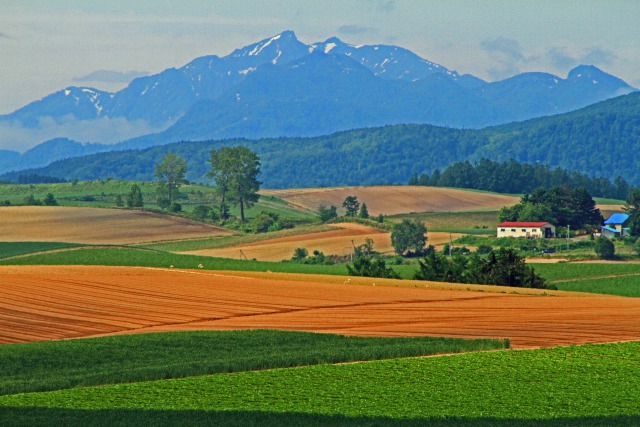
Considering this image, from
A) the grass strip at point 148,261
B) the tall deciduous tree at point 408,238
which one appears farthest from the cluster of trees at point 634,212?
the grass strip at point 148,261

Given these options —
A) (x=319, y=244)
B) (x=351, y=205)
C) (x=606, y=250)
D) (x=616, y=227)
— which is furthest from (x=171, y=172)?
(x=606, y=250)

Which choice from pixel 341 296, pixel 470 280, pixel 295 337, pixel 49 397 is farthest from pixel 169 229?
pixel 49 397

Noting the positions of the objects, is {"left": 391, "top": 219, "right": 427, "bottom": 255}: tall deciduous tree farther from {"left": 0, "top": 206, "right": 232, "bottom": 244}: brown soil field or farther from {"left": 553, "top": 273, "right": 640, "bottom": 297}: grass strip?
{"left": 553, "top": 273, "right": 640, "bottom": 297}: grass strip

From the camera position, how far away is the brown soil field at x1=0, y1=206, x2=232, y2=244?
13962cm

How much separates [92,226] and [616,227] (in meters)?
71.2

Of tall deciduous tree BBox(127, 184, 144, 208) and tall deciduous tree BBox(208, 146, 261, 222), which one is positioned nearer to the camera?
tall deciduous tree BBox(127, 184, 144, 208)

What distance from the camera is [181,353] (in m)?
43.3

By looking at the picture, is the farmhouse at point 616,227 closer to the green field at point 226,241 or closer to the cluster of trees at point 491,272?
the green field at point 226,241

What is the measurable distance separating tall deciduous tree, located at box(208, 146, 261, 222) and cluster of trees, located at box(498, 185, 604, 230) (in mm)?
44930

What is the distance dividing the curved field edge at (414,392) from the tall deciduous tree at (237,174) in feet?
473

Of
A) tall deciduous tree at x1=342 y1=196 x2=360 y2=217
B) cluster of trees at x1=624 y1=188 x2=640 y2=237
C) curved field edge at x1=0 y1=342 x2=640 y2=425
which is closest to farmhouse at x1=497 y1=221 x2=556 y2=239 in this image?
cluster of trees at x1=624 y1=188 x2=640 y2=237

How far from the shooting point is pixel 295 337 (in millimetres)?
47906

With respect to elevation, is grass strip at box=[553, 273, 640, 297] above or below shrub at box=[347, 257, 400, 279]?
below

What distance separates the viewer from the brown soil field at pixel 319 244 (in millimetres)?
130700
